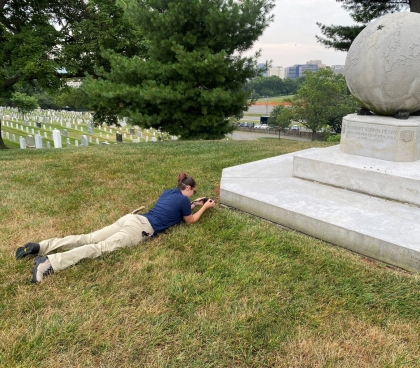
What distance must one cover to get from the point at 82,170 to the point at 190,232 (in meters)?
3.76

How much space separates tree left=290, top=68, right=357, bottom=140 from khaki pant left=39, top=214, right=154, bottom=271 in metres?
35.6

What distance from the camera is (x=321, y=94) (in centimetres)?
3550

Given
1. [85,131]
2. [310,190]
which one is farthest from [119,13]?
[85,131]

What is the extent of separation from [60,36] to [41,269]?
1371 centimetres

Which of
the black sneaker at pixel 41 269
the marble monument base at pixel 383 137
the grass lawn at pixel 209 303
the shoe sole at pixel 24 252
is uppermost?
the marble monument base at pixel 383 137

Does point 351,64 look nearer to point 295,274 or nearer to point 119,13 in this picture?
point 295,274

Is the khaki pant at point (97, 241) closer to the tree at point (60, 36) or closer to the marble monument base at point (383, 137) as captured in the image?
the marble monument base at point (383, 137)

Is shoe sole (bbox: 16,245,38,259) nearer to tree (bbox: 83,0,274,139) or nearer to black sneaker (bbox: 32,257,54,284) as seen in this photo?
black sneaker (bbox: 32,257,54,284)

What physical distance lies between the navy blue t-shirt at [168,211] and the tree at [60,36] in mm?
11231

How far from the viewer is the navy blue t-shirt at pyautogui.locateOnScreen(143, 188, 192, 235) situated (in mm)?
3613

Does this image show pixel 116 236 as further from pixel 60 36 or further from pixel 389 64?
pixel 60 36

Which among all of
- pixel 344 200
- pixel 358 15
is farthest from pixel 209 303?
pixel 358 15

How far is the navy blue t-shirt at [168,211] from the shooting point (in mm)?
3613

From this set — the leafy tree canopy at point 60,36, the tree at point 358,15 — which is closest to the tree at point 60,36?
the leafy tree canopy at point 60,36
